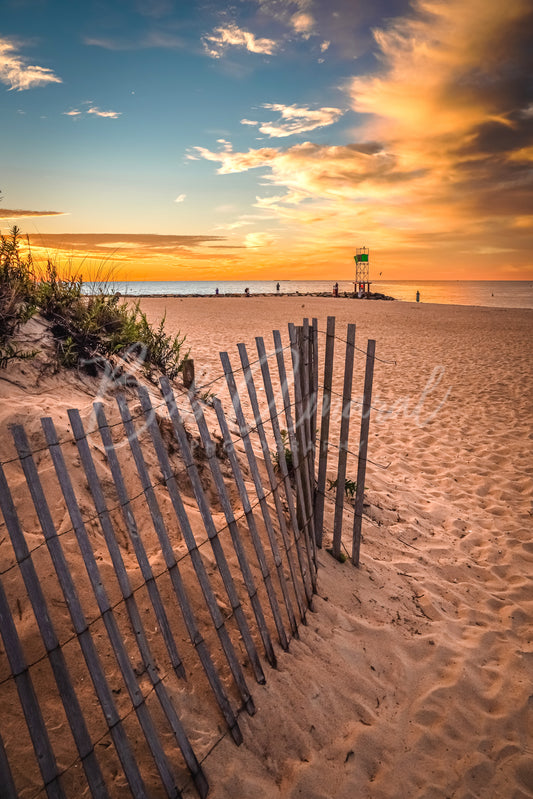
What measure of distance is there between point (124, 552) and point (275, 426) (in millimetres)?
1274

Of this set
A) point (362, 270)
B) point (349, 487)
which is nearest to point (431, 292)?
point (362, 270)

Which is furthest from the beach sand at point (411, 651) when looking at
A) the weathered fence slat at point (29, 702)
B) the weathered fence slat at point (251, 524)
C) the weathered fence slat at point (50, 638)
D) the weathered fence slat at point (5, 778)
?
the weathered fence slat at point (5, 778)

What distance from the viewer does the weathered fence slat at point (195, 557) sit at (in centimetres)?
193

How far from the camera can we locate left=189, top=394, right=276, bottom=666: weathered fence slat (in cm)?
215

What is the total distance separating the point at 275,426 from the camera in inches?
109

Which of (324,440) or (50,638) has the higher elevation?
(324,440)

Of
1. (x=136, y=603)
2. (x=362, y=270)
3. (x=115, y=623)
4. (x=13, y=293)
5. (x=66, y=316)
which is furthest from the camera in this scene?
(x=362, y=270)

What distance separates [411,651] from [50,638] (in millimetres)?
2480

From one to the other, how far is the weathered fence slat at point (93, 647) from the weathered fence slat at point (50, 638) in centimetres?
8

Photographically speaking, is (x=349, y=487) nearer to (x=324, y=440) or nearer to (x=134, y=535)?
(x=324, y=440)

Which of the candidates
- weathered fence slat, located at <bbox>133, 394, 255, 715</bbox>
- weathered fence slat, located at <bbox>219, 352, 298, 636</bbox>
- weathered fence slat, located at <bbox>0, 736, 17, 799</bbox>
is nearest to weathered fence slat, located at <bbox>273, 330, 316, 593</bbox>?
weathered fence slat, located at <bbox>219, 352, 298, 636</bbox>

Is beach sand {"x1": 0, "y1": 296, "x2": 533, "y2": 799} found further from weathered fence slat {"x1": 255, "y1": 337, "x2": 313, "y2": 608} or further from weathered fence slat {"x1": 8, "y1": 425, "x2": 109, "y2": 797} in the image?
weathered fence slat {"x1": 8, "y1": 425, "x2": 109, "y2": 797}

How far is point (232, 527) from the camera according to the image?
231 centimetres

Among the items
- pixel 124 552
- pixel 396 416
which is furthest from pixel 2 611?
pixel 396 416
